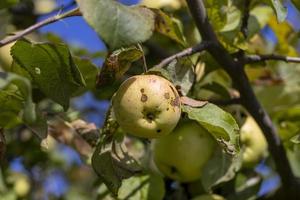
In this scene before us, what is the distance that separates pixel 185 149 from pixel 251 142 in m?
0.25

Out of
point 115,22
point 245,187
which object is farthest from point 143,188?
point 115,22

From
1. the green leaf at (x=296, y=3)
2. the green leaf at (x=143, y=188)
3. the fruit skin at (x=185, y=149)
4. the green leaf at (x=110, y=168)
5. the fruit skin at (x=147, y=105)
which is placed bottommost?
the green leaf at (x=143, y=188)

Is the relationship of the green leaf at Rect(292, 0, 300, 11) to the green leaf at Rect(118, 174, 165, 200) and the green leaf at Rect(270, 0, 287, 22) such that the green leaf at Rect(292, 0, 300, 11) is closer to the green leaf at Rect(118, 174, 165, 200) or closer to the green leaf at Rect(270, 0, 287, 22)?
the green leaf at Rect(270, 0, 287, 22)

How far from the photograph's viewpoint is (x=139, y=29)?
95cm

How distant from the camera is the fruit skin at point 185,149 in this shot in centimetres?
137

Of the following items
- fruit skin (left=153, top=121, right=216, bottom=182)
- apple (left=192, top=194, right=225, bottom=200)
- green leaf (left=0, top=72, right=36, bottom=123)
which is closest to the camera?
green leaf (left=0, top=72, right=36, bottom=123)

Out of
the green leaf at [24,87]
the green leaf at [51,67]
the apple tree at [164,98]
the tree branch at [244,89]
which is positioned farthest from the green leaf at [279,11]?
the green leaf at [24,87]

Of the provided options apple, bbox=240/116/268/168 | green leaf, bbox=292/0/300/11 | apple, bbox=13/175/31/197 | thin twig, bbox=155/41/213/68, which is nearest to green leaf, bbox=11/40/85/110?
thin twig, bbox=155/41/213/68

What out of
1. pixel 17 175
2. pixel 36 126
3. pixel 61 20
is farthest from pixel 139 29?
pixel 17 175

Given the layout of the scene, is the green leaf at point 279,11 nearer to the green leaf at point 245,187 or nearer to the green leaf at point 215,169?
the green leaf at point 215,169

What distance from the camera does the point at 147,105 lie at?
3.33 ft

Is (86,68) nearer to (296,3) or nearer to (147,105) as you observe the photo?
(147,105)

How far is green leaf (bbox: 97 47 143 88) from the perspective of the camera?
1071 mm

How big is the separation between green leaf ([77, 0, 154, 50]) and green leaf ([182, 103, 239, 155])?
154 mm
